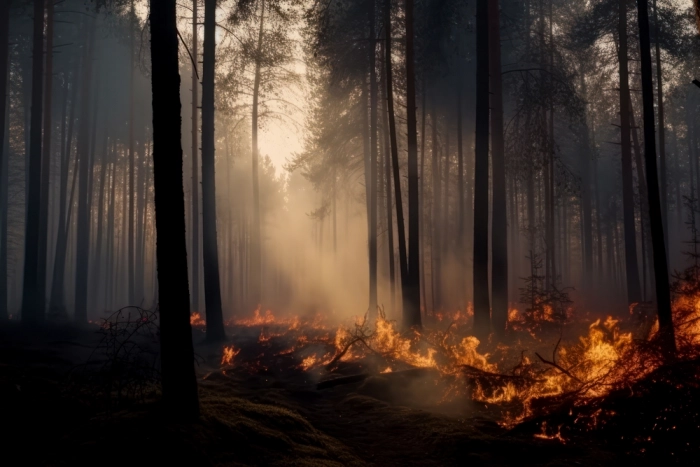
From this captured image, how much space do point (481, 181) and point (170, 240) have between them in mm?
8783

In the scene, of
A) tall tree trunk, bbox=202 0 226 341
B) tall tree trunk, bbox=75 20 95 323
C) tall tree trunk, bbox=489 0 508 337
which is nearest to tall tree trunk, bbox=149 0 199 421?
tall tree trunk, bbox=489 0 508 337

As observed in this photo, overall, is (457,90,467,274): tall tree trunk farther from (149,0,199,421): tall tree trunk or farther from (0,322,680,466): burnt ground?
(149,0,199,421): tall tree trunk

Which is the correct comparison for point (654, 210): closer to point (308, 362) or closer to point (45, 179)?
point (308, 362)

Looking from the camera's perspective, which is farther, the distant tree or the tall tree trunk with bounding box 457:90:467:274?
the tall tree trunk with bounding box 457:90:467:274

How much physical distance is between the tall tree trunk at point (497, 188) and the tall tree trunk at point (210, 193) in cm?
811

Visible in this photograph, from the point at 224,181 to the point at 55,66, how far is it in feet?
74.9

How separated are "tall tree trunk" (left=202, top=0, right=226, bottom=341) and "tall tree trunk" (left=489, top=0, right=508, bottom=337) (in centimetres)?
811

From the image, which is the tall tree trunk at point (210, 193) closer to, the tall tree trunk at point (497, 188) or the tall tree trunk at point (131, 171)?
the tall tree trunk at point (497, 188)

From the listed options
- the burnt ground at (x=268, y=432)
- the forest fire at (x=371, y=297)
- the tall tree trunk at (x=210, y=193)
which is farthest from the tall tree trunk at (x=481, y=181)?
the tall tree trunk at (x=210, y=193)

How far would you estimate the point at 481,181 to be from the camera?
12016 mm

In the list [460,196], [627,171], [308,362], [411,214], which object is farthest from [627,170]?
[308,362]

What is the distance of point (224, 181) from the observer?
46.7 meters

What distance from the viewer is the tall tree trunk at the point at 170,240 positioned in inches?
193

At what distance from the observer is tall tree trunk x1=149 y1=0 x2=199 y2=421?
491cm
